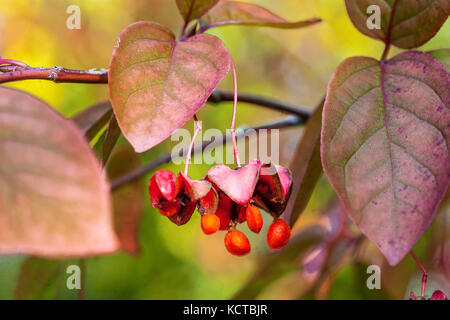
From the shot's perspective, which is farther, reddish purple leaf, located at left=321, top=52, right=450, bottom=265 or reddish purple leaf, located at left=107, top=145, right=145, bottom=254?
reddish purple leaf, located at left=107, top=145, right=145, bottom=254

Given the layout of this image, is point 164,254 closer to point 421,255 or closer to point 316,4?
point 421,255

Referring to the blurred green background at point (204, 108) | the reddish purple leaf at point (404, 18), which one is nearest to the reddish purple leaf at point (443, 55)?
the reddish purple leaf at point (404, 18)

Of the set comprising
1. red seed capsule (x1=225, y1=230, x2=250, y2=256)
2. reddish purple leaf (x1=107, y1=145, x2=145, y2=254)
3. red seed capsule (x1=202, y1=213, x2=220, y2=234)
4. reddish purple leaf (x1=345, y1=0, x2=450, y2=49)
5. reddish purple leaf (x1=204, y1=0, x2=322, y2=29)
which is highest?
reddish purple leaf (x1=204, y1=0, x2=322, y2=29)

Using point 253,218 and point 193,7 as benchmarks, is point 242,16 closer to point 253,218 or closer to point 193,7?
point 193,7

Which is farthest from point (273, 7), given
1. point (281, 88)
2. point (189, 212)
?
point (189, 212)

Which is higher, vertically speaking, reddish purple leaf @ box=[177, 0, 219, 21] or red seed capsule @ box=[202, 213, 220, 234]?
reddish purple leaf @ box=[177, 0, 219, 21]

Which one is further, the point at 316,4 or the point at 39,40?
the point at 316,4

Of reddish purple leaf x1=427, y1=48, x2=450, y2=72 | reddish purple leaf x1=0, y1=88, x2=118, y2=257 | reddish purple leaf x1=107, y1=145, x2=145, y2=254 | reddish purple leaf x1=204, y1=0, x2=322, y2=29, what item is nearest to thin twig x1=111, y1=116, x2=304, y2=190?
reddish purple leaf x1=107, y1=145, x2=145, y2=254

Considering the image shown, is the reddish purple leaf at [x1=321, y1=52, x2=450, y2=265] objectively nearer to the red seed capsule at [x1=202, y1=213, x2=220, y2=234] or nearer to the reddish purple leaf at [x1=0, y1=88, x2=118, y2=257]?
the red seed capsule at [x1=202, y1=213, x2=220, y2=234]
